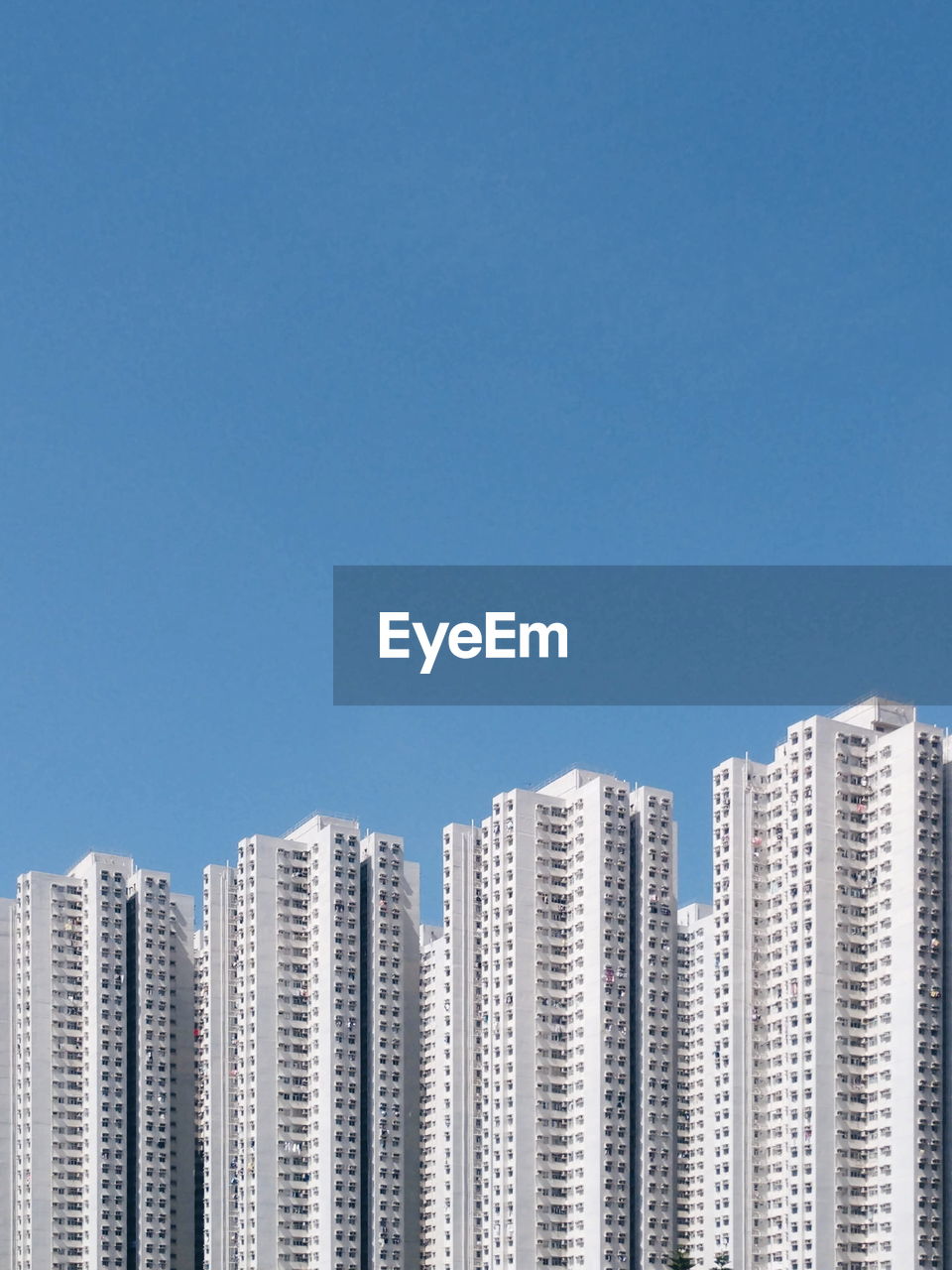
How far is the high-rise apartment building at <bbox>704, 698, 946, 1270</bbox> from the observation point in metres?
126

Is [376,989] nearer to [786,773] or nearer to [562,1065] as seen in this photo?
[562,1065]

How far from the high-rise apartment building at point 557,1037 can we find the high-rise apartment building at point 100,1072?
20.8 m

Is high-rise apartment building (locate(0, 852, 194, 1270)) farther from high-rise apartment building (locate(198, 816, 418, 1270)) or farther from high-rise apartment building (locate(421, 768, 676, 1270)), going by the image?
high-rise apartment building (locate(421, 768, 676, 1270))

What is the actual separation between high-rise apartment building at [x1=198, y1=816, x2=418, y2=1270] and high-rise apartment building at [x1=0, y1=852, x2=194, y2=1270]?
4.05 m

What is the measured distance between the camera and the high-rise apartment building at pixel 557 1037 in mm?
143125

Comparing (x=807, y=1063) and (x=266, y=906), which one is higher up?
(x=266, y=906)

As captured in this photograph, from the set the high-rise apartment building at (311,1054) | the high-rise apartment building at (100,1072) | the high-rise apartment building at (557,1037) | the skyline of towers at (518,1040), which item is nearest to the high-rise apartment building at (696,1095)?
the skyline of towers at (518,1040)

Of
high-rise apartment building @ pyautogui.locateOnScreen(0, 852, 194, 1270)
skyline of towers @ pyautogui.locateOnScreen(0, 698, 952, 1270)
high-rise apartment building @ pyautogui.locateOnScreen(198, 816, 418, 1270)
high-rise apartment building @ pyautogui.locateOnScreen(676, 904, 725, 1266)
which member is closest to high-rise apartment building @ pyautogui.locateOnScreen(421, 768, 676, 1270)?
skyline of towers @ pyautogui.locateOnScreen(0, 698, 952, 1270)

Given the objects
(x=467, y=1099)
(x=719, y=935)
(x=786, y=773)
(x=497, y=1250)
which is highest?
(x=786, y=773)

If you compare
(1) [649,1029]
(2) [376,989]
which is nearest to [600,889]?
(1) [649,1029]

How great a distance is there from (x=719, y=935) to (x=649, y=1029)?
34.5ft

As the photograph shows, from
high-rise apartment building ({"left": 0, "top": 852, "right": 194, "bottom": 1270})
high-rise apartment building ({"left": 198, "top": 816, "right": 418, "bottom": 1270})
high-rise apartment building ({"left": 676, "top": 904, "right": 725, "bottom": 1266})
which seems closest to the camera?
high-rise apartment building ({"left": 676, "top": 904, "right": 725, "bottom": 1266})

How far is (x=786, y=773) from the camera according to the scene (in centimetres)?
13650

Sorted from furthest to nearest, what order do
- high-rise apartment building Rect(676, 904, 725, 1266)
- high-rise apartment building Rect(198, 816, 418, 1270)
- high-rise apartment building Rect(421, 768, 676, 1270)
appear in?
1. high-rise apartment building Rect(198, 816, 418, 1270)
2. high-rise apartment building Rect(421, 768, 676, 1270)
3. high-rise apartment building Rect(676, 904, 725, 1266)
